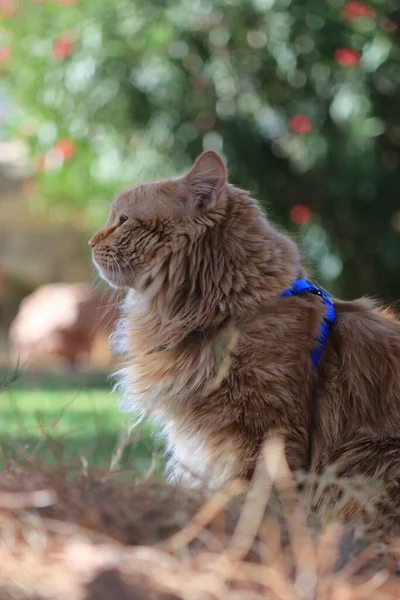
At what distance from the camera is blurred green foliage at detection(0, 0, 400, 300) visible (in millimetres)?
7094

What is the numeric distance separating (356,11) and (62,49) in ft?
8.81

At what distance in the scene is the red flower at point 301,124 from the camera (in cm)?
734

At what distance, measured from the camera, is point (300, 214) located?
774 centimetres

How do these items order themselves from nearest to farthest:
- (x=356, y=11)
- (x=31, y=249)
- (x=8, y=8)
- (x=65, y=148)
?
1. (x=356, y=11)
2. (x=65, y=148)
3. (x=8, y=8)
4. (x=31, y=249)

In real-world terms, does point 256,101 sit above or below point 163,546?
above

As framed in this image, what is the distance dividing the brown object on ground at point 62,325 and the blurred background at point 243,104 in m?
3.05

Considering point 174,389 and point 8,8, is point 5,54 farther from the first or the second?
point 174,389

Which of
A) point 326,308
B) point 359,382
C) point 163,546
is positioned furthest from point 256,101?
point 163,546

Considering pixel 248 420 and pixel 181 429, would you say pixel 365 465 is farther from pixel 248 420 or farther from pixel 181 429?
pixel 181 429

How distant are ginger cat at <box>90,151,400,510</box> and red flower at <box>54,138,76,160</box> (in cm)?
525

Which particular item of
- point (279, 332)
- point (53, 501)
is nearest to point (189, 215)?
point (279, 332)

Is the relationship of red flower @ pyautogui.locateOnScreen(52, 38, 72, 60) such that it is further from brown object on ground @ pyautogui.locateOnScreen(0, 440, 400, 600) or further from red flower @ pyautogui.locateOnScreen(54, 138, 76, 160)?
brown object on ground @ pyautogui.locateOnScreen(0, 440, 400, 600)

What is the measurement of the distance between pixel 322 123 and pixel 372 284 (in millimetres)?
1755

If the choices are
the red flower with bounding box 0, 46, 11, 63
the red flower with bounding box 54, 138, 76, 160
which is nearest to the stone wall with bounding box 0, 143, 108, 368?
A: the red flower with bounding box 0, 46, 11, 63
